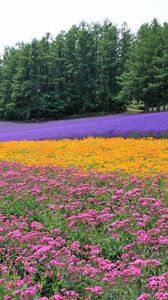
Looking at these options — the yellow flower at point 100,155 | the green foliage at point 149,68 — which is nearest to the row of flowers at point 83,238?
the yellow flower at point 100,155

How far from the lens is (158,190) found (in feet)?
21.5

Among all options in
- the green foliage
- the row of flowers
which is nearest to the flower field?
the row of flowers

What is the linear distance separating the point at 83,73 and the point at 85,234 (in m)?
38.1

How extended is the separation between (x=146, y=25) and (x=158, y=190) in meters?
35.8

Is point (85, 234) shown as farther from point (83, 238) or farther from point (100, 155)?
point (100, 155)

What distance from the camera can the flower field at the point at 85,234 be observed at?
12.5 feet

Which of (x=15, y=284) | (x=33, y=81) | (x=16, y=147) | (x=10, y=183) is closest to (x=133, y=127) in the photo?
(x=16, y=147)

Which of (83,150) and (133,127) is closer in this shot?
(83,150)

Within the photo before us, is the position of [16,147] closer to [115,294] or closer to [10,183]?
[10,183]

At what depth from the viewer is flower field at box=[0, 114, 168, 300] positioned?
12.5ft

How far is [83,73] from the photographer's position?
140 ft

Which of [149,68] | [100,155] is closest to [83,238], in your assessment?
[100,155]

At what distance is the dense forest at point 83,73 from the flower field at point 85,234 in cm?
2798

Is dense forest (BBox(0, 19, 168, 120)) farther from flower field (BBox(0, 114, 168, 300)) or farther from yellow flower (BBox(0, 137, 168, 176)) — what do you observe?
flower field (BBox(0, 114, 168, 300))
